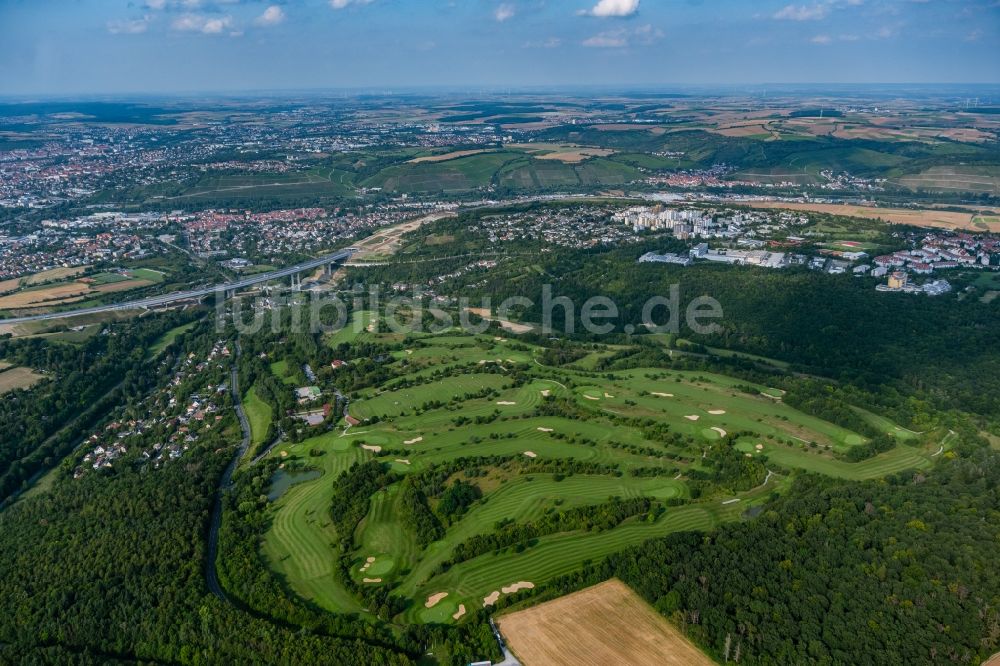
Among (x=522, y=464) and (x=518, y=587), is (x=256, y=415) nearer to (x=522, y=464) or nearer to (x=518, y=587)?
(x=522, y=464)

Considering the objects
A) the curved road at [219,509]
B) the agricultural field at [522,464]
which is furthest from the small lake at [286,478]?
the curved road at [219,509]

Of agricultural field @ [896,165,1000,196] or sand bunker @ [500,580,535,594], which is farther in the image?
agricultural field @ [896,165,1000,196]

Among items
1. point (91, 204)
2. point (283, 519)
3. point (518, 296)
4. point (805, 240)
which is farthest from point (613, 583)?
point (91, 204)

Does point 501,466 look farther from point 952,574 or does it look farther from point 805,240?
point 805,240

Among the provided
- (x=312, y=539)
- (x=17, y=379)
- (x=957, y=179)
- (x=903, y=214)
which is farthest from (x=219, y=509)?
(x=957, y=179)

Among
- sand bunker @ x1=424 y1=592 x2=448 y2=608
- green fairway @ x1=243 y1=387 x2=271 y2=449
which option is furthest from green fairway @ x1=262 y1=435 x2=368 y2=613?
green fairway @ x1=243 y1=387 x2=271 y2=449

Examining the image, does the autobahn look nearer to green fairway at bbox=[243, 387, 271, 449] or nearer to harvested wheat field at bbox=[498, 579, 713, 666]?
green fairway at bbox=[243, 387, 271, 449]

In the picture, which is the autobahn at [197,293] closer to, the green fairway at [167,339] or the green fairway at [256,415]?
the green fairway at [167,339]
